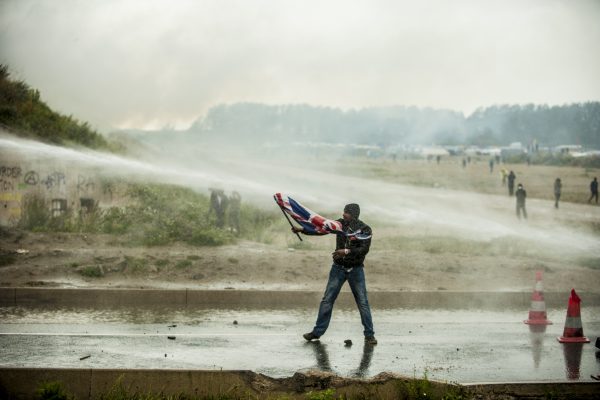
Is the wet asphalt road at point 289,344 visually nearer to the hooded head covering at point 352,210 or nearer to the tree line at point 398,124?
the hooded head covering at point 352,210

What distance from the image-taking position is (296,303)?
12492 millimetres

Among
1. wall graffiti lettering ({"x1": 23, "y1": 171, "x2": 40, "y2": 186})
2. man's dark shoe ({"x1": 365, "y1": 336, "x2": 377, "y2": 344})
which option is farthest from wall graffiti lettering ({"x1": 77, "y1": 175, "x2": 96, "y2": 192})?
man's dark shoe ({"x1": 365, "y1": 336, "x2": 377, "y2": 344})

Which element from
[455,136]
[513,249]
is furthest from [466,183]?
[513,249]

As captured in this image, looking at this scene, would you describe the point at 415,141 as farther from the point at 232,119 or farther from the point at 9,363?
the point at 9,363

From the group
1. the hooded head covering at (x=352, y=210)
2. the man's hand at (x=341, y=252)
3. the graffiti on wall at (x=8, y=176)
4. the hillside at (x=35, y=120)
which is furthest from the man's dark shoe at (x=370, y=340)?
the hillside at (x=35, y=120)

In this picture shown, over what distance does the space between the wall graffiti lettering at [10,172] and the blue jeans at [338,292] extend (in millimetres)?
11053

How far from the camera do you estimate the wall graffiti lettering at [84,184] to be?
19.1m

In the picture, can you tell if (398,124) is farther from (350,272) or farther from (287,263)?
(350,272)

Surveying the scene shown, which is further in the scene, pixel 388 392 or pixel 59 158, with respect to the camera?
pixel 59 158

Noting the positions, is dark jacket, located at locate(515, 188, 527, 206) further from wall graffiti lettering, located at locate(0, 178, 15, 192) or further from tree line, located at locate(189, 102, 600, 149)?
wall graffiti lettering, located at locate(0, 178, 15, 192)

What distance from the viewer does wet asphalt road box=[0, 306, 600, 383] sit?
7953 mm

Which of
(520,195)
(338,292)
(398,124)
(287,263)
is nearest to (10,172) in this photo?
(287,263)

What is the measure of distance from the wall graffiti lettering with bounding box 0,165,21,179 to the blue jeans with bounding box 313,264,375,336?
1105cm

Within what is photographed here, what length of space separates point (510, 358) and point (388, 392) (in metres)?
2.53
